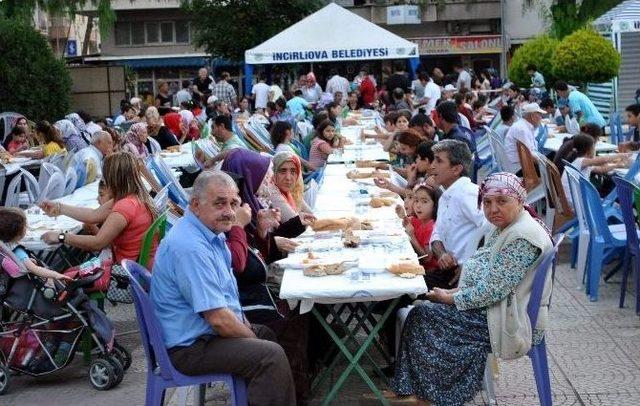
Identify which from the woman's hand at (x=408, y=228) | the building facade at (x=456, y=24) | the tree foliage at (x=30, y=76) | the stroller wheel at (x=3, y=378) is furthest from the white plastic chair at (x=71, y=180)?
the building facade at (x=456, y=24)

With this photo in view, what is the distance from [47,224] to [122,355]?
159 cm

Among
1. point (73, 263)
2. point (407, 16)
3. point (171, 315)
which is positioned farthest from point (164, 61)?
point (171, 315)

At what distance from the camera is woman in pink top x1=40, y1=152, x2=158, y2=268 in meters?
7.20

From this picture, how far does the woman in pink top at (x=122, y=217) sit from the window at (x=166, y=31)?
50.9 metres

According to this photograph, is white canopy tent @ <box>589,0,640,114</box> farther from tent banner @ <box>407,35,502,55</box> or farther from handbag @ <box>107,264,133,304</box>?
tent banner @ <box>407,35,502,55</box>

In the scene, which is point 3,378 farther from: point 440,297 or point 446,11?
point 446,11

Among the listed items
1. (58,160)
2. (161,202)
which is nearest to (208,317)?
(161,202)

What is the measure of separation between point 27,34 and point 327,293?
1943 cm

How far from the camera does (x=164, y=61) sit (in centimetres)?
5644

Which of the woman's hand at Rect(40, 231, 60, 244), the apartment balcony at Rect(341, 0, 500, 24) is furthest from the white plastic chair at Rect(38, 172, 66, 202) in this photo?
the apartment balcony at Rect(341, 0, 500, 24)

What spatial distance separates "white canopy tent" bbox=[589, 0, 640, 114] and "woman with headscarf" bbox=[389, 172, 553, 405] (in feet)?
54.7

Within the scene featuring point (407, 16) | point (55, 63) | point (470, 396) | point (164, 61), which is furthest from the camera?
point (164, 61)

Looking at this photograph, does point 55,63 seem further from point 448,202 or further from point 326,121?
point 448,202

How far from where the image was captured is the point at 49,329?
6719 mm
